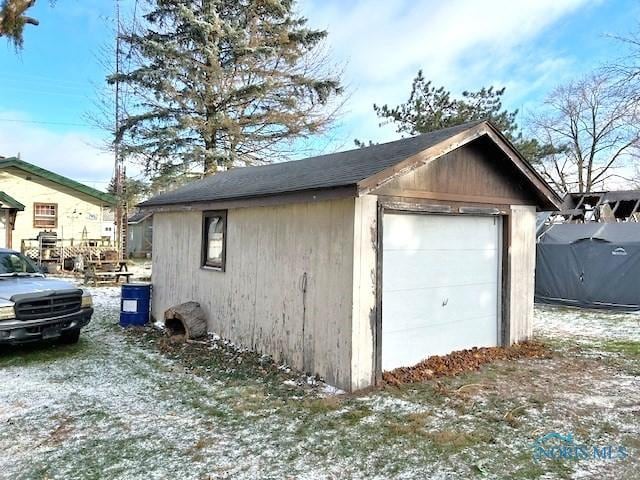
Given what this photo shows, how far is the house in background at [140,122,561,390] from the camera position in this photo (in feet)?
17.0

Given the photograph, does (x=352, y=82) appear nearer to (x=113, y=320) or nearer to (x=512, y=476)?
(x=113, y=320)

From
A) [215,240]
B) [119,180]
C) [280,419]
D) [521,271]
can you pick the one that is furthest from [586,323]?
[119,180]

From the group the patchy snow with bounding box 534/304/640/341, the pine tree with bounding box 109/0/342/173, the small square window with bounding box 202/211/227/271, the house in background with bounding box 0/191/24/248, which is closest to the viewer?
the small square window with bounding box 202/211/227/271

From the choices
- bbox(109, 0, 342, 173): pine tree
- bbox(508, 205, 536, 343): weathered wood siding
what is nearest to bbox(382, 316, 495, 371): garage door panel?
bbox(508, 205, 536, 343): weathered wood siding

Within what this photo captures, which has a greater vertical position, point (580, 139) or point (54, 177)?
point (580, 139)

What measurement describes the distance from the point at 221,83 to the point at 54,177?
29.6ft

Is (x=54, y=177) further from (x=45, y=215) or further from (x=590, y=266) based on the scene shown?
(x=590, y=266)

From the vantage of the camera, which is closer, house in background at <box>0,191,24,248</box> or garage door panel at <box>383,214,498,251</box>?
garage door panel at <box>383,214,498,251</box>

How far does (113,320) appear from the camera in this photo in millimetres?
9219

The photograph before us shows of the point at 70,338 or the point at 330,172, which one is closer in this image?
the point at 330,172

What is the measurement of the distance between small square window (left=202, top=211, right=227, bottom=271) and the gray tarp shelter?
32.6ft

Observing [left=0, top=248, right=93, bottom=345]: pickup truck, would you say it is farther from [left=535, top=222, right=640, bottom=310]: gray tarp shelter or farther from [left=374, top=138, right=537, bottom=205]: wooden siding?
[left=535, top=222, right=640, bottom=310]: gray tarp shelter

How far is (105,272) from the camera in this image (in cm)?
1540

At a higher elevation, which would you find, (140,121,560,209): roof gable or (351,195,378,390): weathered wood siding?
(140,121,560,209): roof gable
